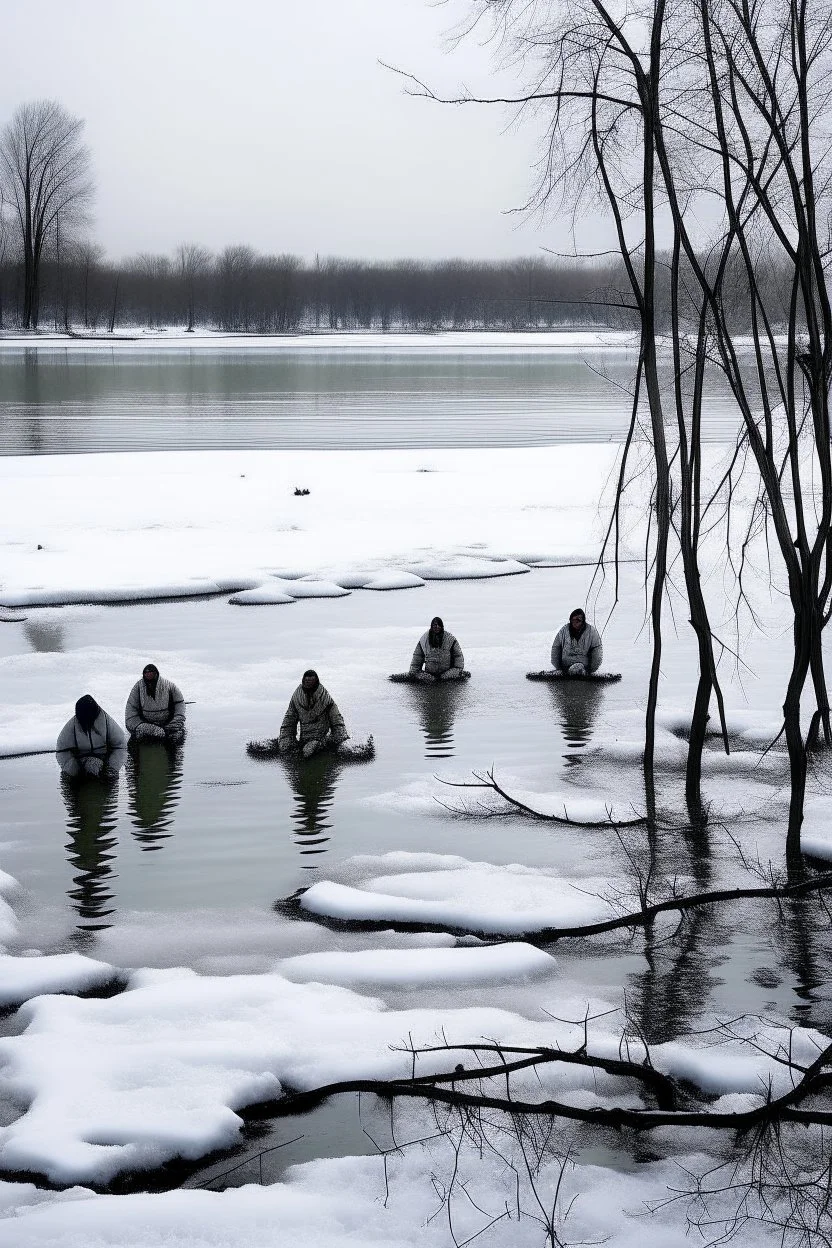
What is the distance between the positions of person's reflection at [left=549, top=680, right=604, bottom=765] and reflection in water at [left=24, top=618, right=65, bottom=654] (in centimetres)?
594

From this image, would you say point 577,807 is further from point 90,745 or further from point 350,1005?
point 90,745

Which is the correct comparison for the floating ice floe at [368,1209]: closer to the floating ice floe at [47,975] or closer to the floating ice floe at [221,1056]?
the floating ice floe at [221,1056]

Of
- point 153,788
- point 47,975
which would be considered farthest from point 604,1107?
point 153,788

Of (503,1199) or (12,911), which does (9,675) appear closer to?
(12,911)

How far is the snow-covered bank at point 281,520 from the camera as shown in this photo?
68.3ft

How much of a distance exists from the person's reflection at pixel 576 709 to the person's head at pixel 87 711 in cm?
408

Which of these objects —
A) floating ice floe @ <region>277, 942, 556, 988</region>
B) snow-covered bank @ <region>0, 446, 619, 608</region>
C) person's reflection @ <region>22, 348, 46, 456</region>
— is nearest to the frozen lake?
person's reflection @ <region>22, 348, 46, 456</region>

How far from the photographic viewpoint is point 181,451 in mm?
36000

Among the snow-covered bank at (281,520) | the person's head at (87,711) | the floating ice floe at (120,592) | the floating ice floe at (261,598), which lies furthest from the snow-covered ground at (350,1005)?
the snow-covered bank at (281,520)

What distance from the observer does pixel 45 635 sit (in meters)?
17.1

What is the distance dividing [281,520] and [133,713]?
45.2ft

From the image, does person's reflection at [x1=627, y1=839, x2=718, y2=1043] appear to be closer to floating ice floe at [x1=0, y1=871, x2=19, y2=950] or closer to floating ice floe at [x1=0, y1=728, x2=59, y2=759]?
floating ice floe at [x1=0, y1=871, x2=19, y2=950]

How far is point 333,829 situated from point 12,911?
260 cm

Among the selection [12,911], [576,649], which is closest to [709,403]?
[576,649]
